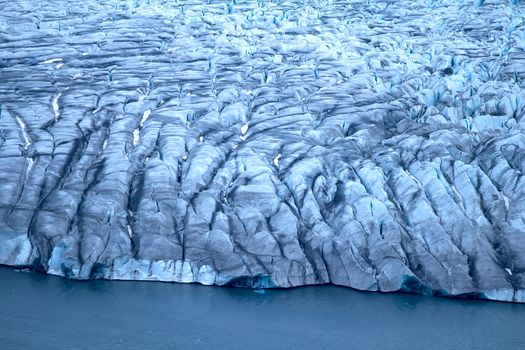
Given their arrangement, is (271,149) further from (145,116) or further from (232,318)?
(232,318)

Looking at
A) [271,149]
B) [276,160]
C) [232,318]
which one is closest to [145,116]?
[271,149]

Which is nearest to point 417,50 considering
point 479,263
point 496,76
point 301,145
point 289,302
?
point 496,76

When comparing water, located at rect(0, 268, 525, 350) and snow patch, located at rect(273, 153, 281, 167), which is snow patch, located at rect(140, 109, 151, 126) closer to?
snow patch, located at rect(273, 153, 281, 167)

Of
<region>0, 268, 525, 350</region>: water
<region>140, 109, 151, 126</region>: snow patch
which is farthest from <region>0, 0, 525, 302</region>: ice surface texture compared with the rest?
<region>0, 268, 525, 350</region>: water

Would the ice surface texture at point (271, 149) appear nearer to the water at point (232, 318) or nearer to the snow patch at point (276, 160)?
the snow patch at point (276, 160)

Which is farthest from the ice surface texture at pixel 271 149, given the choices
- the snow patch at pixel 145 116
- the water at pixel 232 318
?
the water at pixel 232 318

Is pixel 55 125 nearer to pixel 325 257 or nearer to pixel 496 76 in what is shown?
pixel 325 257
